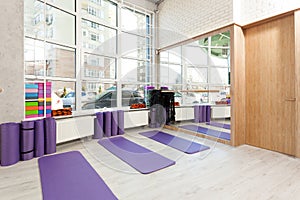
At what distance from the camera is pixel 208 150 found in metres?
3.36

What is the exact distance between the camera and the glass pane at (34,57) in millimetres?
3243

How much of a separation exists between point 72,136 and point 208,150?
110 inches

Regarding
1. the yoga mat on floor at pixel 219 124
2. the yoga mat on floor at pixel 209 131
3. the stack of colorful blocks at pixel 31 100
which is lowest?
the yoga mat on floor at pixel 209 131

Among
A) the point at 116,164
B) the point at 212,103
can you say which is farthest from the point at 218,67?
the point at 116,164

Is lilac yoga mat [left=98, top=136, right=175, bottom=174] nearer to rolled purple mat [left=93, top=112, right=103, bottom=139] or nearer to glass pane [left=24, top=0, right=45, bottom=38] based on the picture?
rolled purple mat [left=93, top=112, right=103, bottom=139]

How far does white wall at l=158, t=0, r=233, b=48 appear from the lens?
3833 mm

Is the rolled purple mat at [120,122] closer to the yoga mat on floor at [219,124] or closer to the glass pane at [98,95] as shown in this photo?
the glass pane at [98,95]

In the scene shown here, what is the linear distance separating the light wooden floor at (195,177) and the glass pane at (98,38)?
2659mm

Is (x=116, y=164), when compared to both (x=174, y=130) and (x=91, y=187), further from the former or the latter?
(x=174, y=130)

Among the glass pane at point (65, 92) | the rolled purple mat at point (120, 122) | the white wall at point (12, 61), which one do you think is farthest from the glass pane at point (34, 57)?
the rolled purple mat at point (120, 122)

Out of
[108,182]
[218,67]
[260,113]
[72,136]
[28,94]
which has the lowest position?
[108,182]

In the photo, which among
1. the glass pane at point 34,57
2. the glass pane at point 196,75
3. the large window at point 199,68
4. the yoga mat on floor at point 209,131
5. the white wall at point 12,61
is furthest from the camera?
the glass pane at point 196,75

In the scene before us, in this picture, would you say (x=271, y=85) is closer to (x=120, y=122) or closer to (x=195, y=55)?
(x=195, y=55)

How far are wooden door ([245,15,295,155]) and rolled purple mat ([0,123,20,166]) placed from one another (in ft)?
14.5
